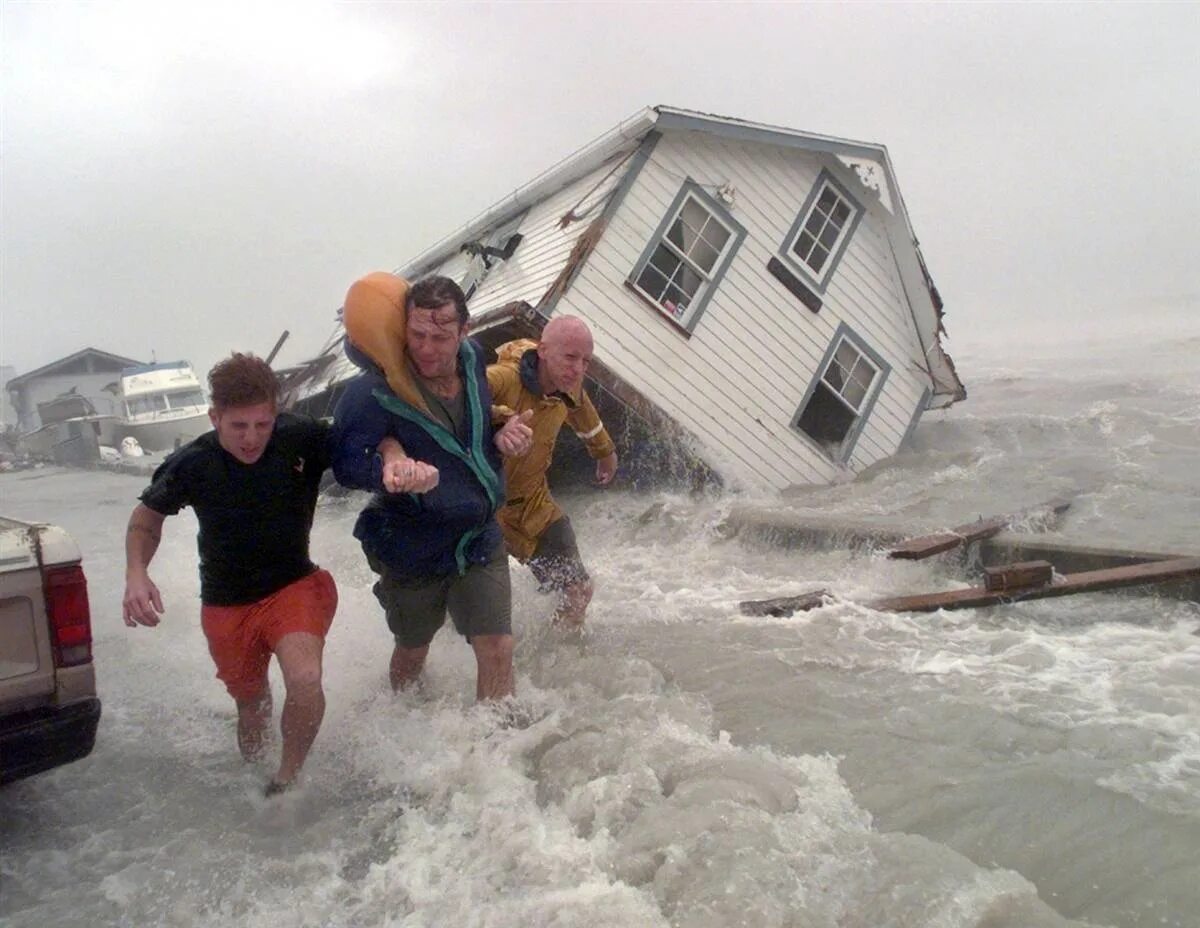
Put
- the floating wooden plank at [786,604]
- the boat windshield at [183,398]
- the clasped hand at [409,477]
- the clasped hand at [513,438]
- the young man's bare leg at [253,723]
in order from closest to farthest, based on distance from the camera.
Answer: the clasped hand at [409,477], the clasped hand at [513,438], the young man's bare leg at [253,723], the floating wooden plank at [786,604], the boat windshield at [183,398]

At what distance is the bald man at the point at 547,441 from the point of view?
4430mm

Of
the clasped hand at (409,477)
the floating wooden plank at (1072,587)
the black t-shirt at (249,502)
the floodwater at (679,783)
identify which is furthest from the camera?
the floating wooden plank at (1072,587)

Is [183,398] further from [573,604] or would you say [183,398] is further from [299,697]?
[299,697]

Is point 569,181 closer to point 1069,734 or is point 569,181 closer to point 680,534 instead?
point 680,534

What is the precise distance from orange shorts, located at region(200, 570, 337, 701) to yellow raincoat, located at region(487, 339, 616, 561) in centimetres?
113

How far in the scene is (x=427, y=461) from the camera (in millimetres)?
3691

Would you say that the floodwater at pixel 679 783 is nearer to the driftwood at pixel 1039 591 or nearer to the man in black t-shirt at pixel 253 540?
the driftwood at pixel 1039 591

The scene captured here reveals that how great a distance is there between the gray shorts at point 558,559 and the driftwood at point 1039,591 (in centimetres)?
143

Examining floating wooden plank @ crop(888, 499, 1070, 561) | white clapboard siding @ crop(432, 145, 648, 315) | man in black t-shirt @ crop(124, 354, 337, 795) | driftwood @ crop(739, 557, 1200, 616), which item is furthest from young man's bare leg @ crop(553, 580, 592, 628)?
white clapboard siding @ crop(432, 145, 648, 315)

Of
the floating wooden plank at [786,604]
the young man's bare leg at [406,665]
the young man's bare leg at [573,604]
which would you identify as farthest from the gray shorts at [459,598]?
the floating wooden plank at [786,604]

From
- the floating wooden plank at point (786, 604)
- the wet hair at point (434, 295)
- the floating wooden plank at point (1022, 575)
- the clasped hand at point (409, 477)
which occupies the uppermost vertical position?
Answer: the wet hair at point (434, 295)

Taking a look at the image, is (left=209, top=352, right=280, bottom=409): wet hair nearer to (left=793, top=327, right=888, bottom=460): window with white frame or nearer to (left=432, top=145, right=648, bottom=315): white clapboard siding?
(left=432, top=145, right=648, bottom=315): white clapboard siding

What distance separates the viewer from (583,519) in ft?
33.0

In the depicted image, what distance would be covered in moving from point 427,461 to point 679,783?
1548mm
